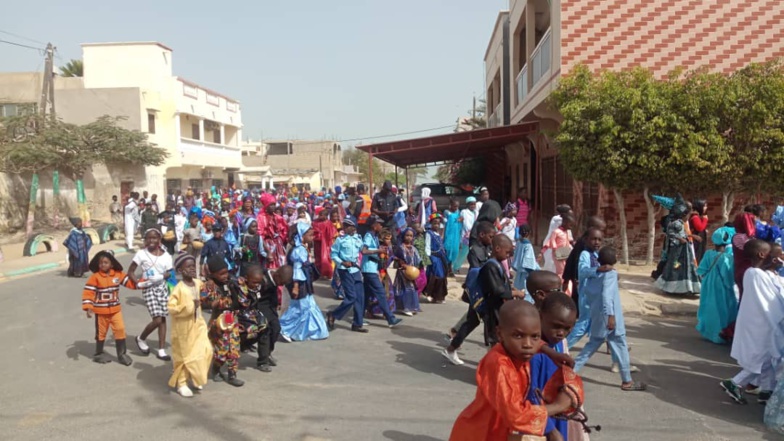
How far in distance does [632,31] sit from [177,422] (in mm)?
11596

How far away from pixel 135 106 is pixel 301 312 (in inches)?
1011

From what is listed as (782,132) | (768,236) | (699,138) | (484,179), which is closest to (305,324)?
(768,236)

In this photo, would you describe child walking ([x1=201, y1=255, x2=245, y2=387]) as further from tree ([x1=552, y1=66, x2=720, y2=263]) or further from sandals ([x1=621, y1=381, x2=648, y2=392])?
tree ([x1=552, y1=66, x2=720, y2=263])

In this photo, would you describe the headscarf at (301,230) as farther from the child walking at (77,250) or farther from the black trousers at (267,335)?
the child walking at (77,250)

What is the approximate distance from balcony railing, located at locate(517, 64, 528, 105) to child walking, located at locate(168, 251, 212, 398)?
13.4m

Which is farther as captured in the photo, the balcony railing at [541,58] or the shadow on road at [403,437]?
the balcony railing at [541,58]

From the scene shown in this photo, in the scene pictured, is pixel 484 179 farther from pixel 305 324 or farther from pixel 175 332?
pixel 175 332

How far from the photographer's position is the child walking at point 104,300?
6.38m

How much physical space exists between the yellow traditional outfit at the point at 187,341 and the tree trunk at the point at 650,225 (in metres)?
9.14

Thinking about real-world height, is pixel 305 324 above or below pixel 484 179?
below

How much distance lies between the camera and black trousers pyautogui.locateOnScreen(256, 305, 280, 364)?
614 cm

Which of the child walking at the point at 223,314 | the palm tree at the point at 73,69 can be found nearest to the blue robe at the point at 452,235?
the child walking at the point at 223,314

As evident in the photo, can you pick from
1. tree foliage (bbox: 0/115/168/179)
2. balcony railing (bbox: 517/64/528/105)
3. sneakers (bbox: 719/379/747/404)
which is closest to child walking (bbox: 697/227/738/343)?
sneakers (bbox: 719/379/747/404)

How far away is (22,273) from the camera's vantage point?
1403cm
